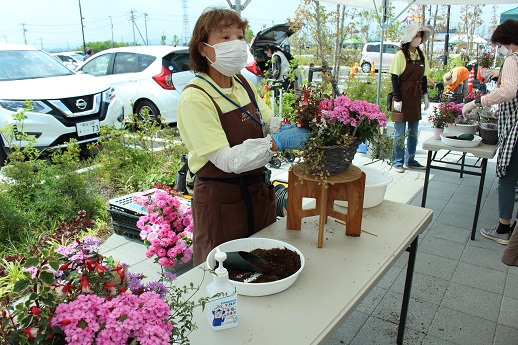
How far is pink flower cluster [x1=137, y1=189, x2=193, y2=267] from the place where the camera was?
237 centimetres

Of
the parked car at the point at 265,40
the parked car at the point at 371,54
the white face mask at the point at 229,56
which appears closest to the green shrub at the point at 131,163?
the white face mask at the point at 229,56

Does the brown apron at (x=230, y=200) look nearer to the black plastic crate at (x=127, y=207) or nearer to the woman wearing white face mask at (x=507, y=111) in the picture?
the black plastic crate at (x=127, y=207)

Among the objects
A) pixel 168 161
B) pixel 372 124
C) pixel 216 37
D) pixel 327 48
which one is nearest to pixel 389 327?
pixel 372 124

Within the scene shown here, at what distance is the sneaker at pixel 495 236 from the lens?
354cm

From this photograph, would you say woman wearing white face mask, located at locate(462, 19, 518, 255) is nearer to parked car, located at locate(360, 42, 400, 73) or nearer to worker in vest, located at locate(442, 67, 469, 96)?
worker in vest, located at locate(442, 67, 469, 96)

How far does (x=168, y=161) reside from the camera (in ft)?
15.8

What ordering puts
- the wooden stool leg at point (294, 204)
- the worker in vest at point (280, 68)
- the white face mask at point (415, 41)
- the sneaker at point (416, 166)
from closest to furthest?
the wooden stool leg at point (294, 204) < the white face mask at point (415, 41) < the sneaker at point (416, 166) < the worker in vest at point (280, 68)

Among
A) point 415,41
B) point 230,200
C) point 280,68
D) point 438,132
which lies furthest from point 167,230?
point 280,68

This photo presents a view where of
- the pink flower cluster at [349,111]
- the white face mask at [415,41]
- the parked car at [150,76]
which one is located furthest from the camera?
the parked car at [150,76]

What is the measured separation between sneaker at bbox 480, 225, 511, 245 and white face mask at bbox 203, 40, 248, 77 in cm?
289

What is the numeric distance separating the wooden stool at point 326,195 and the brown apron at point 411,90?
3.80 m

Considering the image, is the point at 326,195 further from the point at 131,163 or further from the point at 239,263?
the point at 131,163

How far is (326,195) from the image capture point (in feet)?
5.55

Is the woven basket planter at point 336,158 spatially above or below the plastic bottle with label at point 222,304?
above
